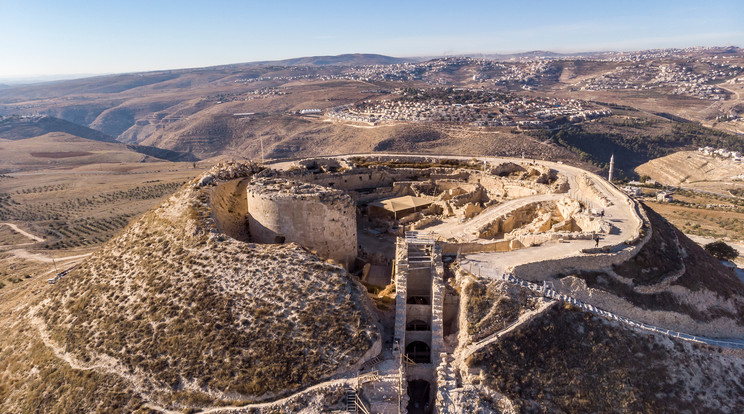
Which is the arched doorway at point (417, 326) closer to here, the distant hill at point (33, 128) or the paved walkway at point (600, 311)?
the paved walkway at point (600, 311)

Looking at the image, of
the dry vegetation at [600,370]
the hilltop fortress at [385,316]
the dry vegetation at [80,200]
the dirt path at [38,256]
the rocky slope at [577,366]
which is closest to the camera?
the hilltop fortress at [385,316]

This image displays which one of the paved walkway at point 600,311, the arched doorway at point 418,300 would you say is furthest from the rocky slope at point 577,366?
the arched doorway at point 418,300

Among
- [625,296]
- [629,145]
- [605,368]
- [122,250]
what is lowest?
[629,145]

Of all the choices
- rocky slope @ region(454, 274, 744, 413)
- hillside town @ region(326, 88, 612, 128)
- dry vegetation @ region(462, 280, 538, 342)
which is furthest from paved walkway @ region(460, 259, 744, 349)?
hillside town @ region(326, 88, 612, 128)

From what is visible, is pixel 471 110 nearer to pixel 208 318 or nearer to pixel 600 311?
pixel 600 311

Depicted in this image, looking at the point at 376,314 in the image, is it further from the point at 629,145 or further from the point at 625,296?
the point at 629,145

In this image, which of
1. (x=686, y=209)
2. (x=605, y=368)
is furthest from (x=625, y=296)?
(x=686, y=209)

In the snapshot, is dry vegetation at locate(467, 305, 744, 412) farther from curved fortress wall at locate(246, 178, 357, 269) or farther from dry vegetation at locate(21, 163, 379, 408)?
curved fortress wall at locate(246, 178, 357, 269)
